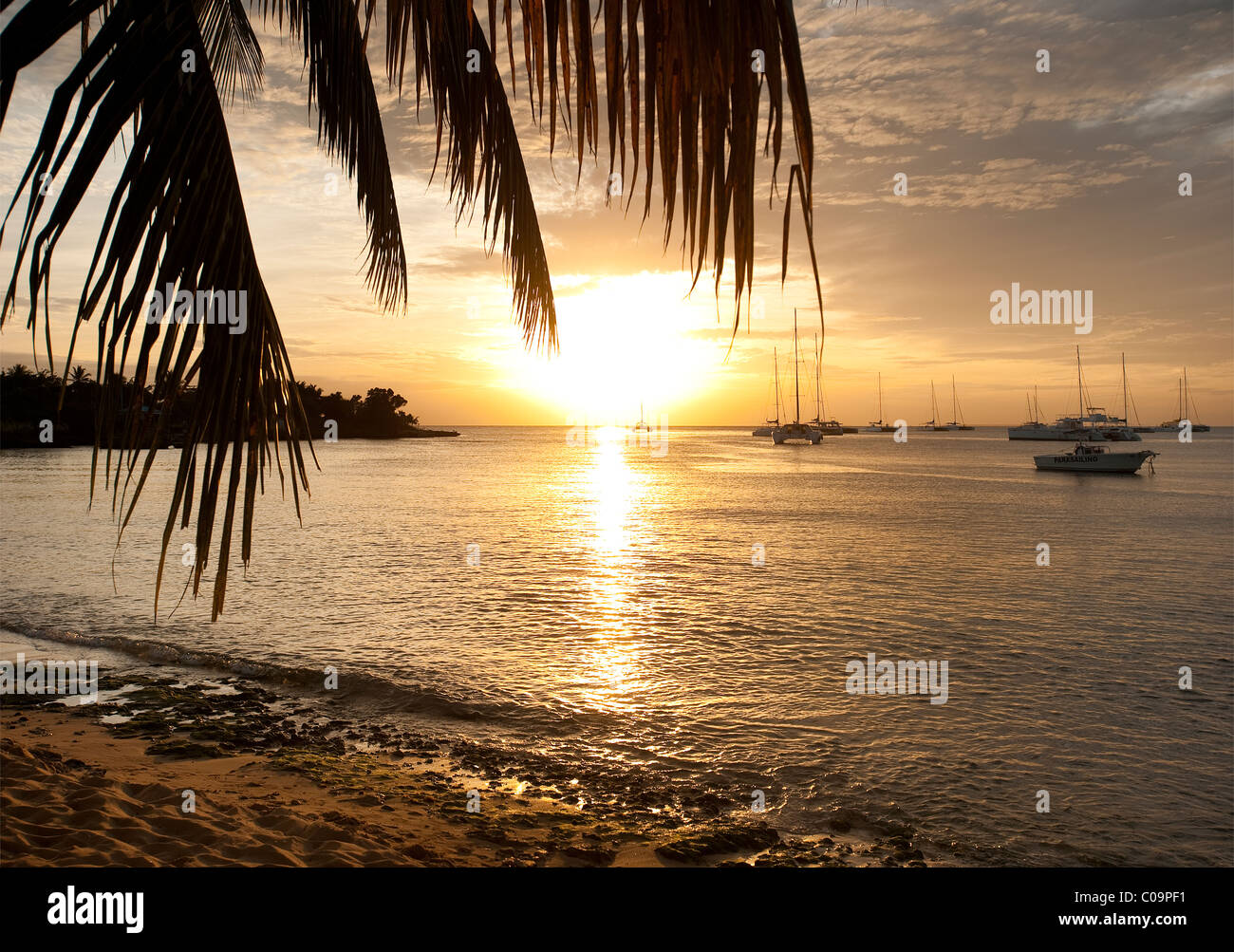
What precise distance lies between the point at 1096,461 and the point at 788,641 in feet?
195

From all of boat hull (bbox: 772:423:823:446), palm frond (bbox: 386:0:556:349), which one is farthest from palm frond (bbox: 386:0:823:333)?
boat hull (bbox: 772:423:823:446)

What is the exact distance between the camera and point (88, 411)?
245 ft

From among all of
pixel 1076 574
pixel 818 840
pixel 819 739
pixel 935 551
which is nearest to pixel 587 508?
pixel 935 551

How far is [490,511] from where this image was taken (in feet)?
124

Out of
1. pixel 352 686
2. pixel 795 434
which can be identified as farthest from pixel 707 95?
pixel 795 434

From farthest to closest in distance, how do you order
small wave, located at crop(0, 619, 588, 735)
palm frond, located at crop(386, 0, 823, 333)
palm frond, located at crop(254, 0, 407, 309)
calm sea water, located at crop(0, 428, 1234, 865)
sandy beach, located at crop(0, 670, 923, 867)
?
small wave, located at crop(0, 619, 588, 735), calm sea water, located at crop(0, 428, 1234, 865), sandy beach, located at crop(0, 670, 923, 867), palm frond, located at crop(254, 0, 407, 309), palm frond, located at crop(386, 0, 823, 333)

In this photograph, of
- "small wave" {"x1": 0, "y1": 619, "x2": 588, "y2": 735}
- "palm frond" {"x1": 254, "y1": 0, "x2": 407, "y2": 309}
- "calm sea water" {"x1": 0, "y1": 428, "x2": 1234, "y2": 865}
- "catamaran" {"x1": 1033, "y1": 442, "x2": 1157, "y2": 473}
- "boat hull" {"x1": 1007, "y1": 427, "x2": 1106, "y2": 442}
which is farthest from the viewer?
"boat hull" {"x1": 1007, "y1": 427, "x2": 1106, "y2": 442}

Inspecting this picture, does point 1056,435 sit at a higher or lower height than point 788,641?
higher

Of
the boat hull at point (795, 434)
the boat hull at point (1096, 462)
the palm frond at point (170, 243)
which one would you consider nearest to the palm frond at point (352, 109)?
the palm frond at point (170, 243)

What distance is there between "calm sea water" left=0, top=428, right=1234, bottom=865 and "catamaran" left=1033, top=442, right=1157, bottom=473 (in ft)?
96.1

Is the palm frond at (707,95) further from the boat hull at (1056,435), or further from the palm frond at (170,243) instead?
the boat hull at (1056,435)

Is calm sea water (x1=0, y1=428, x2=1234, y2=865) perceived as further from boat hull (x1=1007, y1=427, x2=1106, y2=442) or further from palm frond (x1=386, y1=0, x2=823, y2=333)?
boat hull (x1=1007, y1=427, x2=1106, y2=442)

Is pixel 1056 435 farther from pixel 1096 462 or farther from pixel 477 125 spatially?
pixel 477 125

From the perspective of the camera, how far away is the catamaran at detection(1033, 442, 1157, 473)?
5888cm
